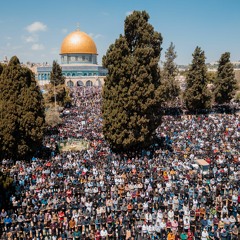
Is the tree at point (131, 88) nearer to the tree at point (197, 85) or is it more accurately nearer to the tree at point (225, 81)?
the tree at point (197, 85)

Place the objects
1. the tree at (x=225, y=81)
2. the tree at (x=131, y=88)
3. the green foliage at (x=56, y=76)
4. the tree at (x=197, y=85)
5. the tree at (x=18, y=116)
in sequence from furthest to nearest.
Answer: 1. the green foliage at (x=56, y=76)
2. the tree at (x=225, y=81)
3. the tree at (x=197, y=85)
4. the tree at (x=131, y=88)
5. the tree at (x=18, y=116)

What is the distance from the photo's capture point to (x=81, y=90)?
190ft

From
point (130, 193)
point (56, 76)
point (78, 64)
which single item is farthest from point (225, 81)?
point (78, 64)

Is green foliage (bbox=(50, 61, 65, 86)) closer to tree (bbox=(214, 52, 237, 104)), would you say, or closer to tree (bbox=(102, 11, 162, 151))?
tree (bbox=(214, 52, 237, 104))

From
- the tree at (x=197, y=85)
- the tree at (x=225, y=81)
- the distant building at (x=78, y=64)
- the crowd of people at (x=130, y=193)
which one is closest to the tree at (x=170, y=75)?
the tree at (x=197, y=85)

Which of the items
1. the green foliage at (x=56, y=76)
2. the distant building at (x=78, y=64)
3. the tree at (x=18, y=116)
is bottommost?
the tree at (x=18, y=116)

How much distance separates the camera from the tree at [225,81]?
132ft

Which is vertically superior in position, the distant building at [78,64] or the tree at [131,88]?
the distant building at [78,64]

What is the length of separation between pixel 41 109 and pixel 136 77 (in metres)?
7.94

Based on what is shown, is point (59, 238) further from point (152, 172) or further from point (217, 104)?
point (217, 104)

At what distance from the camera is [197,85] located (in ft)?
125

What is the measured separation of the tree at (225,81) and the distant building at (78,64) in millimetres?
38516

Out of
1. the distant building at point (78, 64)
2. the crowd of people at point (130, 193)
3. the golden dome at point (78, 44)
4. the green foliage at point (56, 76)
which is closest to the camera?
the crowd of people at point (130, 193)

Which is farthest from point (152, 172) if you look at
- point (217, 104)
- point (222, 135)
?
point (217, 104)
